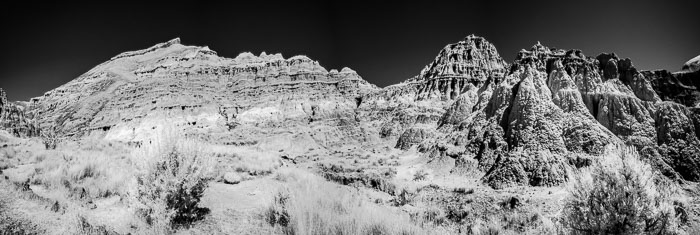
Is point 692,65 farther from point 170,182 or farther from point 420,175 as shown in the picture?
point 170,182

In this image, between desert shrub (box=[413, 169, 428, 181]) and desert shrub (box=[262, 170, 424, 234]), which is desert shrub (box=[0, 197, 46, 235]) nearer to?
desert shrub (box=[262, 170, 424, 234])

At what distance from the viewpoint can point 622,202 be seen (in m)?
6.01

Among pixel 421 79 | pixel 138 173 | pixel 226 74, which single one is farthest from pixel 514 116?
pixel 226 74

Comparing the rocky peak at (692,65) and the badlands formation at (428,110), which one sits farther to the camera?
the rocky peak at (692,65)

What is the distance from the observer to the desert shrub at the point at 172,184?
5.68 meters

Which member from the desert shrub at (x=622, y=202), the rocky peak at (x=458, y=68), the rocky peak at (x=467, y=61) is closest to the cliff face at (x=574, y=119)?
the desert shrub at (x=622, y=202)

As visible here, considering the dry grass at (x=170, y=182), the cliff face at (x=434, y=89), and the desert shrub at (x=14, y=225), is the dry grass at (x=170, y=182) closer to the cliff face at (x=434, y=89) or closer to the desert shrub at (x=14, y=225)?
the desert shrub at (x=14, y=225)

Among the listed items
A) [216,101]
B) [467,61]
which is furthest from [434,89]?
[216,101]

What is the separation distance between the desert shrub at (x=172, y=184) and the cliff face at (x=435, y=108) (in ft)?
3.55

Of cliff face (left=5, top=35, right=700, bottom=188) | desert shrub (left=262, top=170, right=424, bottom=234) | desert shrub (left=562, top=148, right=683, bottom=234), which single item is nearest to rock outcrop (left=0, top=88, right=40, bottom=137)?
cliff face (left=5, top=35, right=700, bottom=188)

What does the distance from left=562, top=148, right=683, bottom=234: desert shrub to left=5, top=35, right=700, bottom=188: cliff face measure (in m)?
1.38

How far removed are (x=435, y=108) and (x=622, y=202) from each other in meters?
67.2

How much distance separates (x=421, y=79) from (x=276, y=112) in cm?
3597

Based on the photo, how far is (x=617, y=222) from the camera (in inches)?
234
